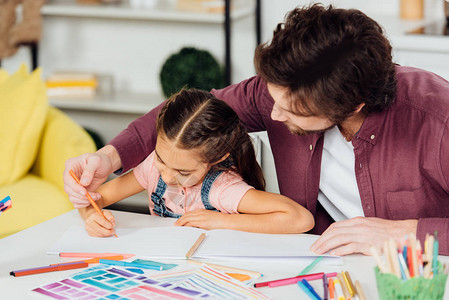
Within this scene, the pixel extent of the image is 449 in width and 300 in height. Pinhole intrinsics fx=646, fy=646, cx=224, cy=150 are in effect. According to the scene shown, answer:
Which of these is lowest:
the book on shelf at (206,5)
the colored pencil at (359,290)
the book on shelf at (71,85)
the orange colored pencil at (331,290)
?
the book on shelf at (71,85)

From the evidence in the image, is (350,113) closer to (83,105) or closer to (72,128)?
(72,128)

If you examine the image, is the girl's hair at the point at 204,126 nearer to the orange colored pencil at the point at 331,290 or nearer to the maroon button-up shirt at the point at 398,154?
the maroon button-up shirt at the point at 398,154

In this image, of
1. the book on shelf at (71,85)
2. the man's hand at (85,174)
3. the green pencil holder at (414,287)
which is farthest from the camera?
the book on shelf at (71,85)

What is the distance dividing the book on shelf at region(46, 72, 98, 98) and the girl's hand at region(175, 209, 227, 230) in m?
1.93

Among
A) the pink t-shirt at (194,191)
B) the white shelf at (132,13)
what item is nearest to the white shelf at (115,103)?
the white shelf at (132,13)

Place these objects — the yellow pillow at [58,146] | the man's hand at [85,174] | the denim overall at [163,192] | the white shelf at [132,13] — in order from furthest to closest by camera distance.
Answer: the white shelf at [132,13]
the yellow pillow at [58,146]
the denim overall at [163,192]
the man's hand at [85,174]

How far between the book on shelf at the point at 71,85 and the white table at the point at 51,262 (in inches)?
73.3

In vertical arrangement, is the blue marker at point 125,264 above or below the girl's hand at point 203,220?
above

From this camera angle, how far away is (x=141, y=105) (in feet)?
9.75

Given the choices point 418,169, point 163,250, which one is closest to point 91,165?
point 163,250

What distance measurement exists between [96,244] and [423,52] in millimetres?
1376

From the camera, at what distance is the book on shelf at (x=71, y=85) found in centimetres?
315

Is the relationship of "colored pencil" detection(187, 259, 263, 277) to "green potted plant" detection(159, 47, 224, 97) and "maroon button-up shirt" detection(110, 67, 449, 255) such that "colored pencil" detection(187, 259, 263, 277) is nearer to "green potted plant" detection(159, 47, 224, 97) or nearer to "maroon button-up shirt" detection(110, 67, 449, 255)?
"maroon button-up shirt" detection(110, 67, 449, 255)

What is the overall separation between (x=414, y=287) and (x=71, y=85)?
2578 mm
